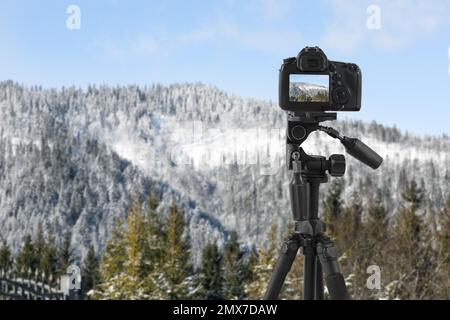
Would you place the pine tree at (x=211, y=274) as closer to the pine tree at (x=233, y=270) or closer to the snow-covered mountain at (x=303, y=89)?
the pine tree at (x=233, y=270)

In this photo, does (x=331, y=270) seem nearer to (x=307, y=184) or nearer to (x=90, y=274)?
(x=307, y=184)

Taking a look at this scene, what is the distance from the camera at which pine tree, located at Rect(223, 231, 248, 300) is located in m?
25.8

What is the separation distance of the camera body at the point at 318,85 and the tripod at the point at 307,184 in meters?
0.04

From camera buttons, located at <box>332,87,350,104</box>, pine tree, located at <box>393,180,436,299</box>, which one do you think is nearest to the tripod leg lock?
camera buttons, located at <box>332,87,350,104</box>

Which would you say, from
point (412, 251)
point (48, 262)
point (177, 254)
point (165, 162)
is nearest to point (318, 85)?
point (412, 251)

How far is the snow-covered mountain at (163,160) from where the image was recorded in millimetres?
68312

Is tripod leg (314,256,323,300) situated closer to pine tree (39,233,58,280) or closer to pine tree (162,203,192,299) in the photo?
pine tree (162,203,192,299)

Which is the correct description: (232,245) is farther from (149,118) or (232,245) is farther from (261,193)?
(149,118)

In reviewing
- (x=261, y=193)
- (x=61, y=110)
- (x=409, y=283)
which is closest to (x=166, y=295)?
(x=409, y=283)

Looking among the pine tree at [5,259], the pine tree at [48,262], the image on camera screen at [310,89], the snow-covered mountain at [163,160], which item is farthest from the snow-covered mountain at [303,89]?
the pine tree at [5,259]

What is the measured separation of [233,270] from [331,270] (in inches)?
983

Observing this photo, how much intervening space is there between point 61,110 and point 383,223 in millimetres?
114076

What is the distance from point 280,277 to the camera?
1.75 m

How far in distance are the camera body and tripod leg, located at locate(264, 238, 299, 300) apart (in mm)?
415
